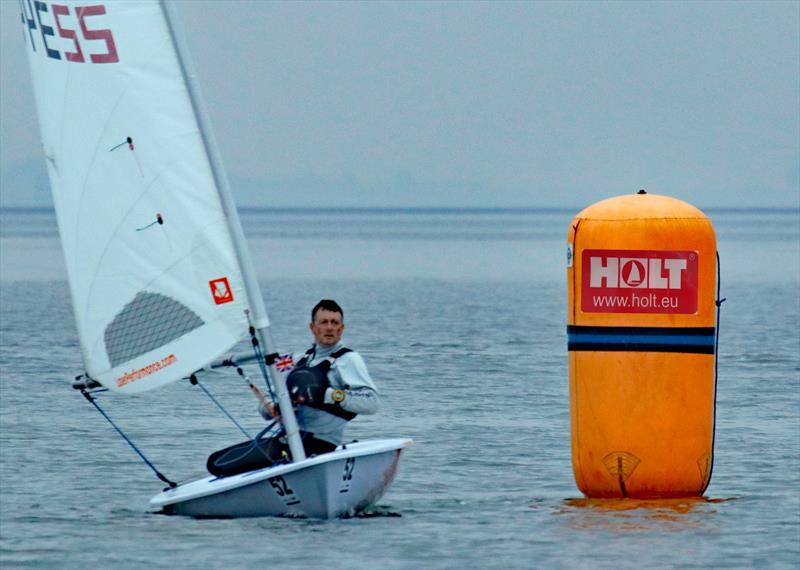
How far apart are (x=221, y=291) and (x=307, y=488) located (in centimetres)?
143

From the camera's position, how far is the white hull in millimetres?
11000

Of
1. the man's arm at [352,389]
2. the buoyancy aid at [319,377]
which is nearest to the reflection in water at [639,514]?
the man's arm at [352,389]

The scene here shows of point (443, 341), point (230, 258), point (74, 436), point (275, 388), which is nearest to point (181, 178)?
point (230, 258)

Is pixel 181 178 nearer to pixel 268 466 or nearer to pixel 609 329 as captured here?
pixel 268 466

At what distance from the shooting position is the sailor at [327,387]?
11.1 m

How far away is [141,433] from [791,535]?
7.39 m

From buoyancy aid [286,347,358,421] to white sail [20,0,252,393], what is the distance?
483 mm

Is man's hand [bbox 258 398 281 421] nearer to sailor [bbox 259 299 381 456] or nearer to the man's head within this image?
sailor [bbox 259 299 381 456]

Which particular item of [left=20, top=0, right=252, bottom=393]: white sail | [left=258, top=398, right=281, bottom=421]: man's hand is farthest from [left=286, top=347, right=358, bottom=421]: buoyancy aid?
[left=20, top=0, right=252, bottom=393]: white sail

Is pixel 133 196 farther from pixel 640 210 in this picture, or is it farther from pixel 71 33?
pixel 640 210

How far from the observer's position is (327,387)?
36.8ft

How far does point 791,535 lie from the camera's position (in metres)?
11.3

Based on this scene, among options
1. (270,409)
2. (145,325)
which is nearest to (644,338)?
(270,409)

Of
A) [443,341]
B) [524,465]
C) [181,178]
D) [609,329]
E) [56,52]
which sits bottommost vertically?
[443,341]
